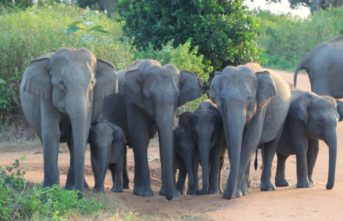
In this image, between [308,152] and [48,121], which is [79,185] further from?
[308,152]

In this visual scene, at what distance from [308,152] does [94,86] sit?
12.5 feet

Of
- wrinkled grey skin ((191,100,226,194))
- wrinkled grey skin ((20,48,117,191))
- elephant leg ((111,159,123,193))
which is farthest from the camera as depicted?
elephant leg ((111,159,123,193))

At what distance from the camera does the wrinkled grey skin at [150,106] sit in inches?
413

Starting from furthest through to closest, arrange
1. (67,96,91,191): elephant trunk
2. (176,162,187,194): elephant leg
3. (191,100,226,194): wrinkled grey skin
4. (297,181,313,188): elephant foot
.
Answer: (297,181,313,188): elephant foot < (176,162,187,194): elephant leg < (191,100,226,194): wrinkled grey skin < (67,96,91,191): elephant trunk

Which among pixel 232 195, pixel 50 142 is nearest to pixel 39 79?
pixel 50 142

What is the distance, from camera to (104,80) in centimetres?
1032

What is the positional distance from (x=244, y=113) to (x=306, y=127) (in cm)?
174

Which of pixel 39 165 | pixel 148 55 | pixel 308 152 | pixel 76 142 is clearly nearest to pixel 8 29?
pixel 148 55

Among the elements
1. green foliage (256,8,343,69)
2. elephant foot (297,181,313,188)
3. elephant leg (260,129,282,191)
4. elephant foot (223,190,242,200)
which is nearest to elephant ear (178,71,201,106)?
elephant foot (223,190,242,200)

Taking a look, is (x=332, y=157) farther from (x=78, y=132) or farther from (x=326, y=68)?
(x=326, y=68)

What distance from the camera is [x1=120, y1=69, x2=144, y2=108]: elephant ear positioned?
36.4 feet

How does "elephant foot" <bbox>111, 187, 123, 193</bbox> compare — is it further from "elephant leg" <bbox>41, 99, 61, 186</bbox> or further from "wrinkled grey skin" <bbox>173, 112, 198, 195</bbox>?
"elephant leg" <bbox>41, 99, 61, 186</bbox>

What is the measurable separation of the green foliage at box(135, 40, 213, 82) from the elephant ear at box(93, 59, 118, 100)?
5.21 meters

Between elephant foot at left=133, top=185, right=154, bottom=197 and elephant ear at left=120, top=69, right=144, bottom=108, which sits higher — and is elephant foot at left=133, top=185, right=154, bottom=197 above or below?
below
